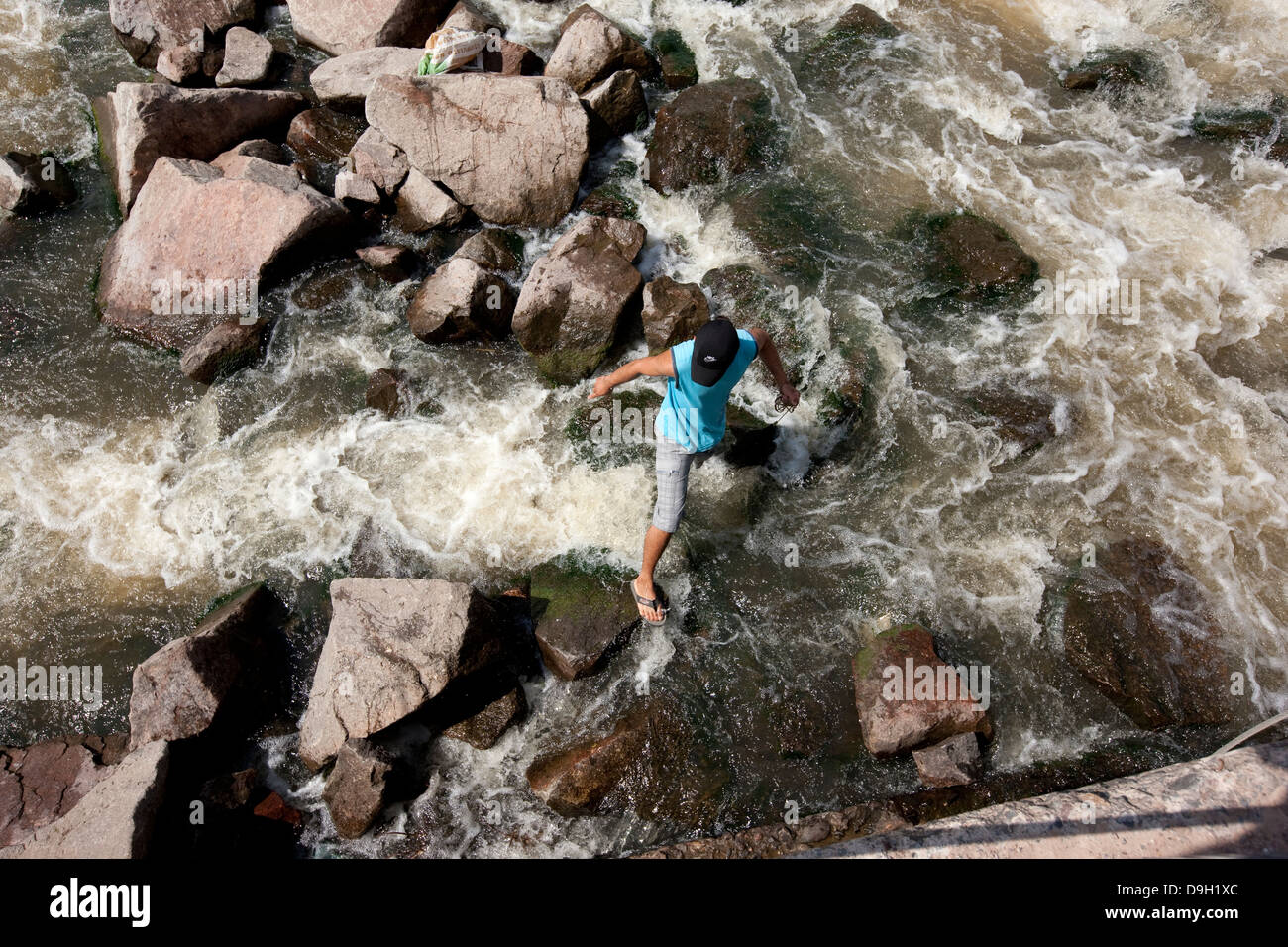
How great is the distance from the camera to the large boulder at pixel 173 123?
24.5ft

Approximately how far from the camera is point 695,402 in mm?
4621

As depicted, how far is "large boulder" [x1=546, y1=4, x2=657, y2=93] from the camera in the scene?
841 centimetres

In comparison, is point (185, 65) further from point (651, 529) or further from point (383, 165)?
point (651, 529)

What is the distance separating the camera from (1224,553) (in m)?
5.86

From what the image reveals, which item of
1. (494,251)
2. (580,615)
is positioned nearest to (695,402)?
(580,615)

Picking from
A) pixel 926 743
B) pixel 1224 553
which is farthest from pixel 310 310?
pixel 1224 553

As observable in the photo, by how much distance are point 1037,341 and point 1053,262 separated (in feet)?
3.58

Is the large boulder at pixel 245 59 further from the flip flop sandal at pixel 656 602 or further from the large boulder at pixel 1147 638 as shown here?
the large boulder at pixel 1147 638

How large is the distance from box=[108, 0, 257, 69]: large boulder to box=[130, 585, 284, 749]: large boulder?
716cm

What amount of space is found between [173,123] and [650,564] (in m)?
6.59

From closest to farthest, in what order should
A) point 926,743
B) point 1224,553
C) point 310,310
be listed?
point 926,743, point 1224,553, point 310,310

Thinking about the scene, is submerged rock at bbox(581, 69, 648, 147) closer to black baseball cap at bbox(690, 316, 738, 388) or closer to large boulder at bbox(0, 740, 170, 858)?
black baseball cap at bbox(690, 316, 738, 388)
